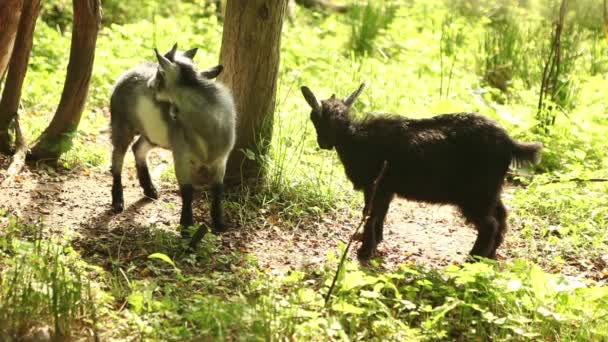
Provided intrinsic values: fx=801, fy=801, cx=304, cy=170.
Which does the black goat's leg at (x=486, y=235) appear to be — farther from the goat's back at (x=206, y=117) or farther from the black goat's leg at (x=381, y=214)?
the goat's back at (x=206, y=117)

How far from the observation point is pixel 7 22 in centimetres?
541

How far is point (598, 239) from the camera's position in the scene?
5.97m

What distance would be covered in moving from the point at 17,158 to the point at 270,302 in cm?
316

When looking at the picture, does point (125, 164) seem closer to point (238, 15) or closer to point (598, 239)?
point (238, 15)

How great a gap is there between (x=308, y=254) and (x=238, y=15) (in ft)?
6.16

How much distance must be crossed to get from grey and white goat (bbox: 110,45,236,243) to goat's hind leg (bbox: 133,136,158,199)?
211 millimetres

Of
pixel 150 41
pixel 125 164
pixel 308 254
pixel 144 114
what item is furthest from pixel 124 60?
pixel 308 254

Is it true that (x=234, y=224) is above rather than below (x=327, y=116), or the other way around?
below

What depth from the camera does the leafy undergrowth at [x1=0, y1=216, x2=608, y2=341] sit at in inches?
160

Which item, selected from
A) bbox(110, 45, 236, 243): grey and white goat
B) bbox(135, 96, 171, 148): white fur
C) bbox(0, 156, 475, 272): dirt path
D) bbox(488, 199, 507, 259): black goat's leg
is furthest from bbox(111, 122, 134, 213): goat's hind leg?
bbox(488, 199, 507, 259): black goat's leg

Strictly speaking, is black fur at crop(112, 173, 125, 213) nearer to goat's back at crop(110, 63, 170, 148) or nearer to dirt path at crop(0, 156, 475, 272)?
dirt path at crop(0, 156, 475, 272)

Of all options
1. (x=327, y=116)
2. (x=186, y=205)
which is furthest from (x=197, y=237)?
(x=327, y=116)

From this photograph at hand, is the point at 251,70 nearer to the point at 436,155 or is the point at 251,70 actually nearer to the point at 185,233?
the point at 185,233

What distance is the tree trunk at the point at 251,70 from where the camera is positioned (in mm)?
6043
